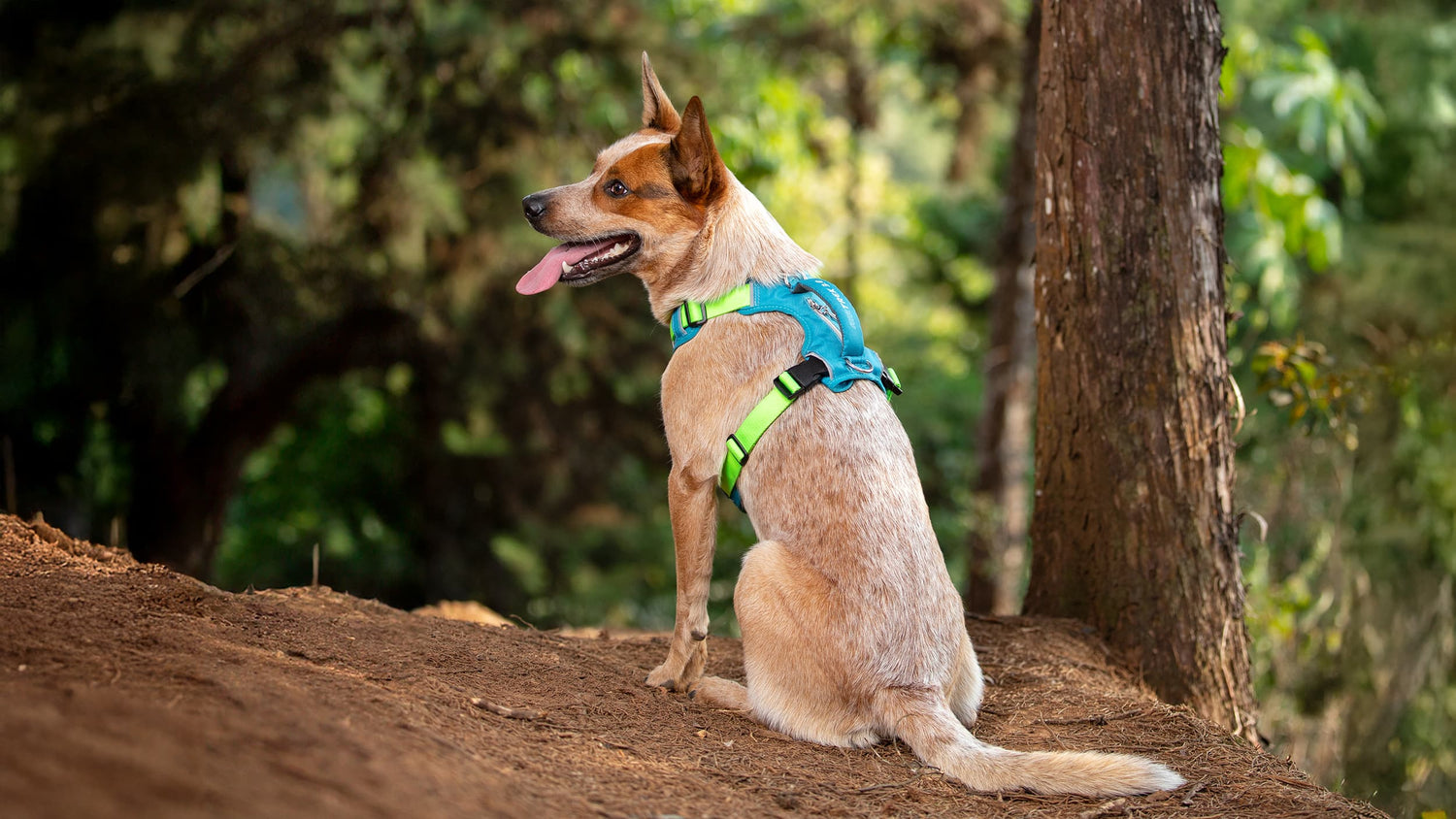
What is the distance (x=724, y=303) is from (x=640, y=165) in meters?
0.67

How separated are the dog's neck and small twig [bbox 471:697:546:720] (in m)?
1.70

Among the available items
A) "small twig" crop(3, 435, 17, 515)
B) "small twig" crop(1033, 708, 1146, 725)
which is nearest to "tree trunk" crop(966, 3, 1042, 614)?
"small twig" crop(1033, 708, 1146, 725)

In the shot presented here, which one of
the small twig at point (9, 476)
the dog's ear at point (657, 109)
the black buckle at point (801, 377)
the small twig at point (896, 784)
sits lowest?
the small twig at point (896, 784)

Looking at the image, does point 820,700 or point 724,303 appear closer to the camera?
point 820,700

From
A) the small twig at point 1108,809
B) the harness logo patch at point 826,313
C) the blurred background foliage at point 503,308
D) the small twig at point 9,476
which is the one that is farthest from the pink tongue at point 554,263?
the small twig at point 9,476

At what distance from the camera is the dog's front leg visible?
416 cm

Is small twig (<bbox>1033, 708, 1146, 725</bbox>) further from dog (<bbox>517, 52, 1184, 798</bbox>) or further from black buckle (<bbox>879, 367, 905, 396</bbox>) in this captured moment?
black buckle (<bbox>879, 367, 905, 396</bbox>)

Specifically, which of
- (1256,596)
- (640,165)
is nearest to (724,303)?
(640,165)

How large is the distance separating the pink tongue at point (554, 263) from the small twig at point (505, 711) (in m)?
1.63

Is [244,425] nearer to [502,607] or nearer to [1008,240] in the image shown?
[502,607]

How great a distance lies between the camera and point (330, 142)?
11.2 meters

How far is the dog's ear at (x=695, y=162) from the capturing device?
4203mm

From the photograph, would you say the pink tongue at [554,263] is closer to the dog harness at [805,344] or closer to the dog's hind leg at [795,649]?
the dog harness at [805,344]

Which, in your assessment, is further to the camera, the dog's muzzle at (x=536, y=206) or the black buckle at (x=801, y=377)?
the dog's muzzle at (x=536, y=206)
